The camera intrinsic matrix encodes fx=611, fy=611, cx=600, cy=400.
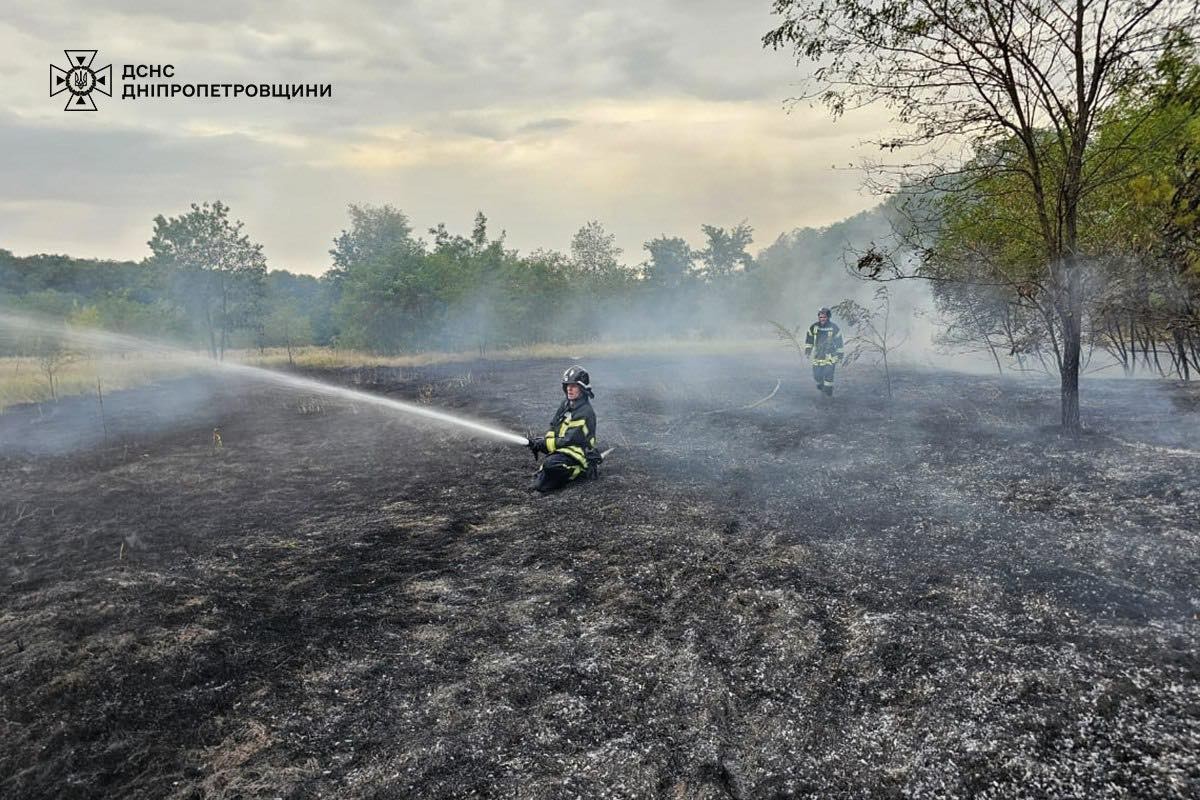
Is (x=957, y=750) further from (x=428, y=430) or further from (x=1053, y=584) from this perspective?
(x=428, y=430)

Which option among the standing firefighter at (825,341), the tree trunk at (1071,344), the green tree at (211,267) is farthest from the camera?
the green tree at (211,267)

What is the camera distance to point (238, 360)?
35.6 m

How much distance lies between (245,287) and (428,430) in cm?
2247

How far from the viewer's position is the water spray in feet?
52.9

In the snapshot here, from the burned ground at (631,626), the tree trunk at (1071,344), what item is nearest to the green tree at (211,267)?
the burned ground at (631,626)

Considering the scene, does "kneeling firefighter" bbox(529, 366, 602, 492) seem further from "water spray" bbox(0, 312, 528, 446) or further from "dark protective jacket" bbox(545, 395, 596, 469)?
"water spray" bbox(0, 312, 528, 446)

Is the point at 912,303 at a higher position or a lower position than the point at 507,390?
higher

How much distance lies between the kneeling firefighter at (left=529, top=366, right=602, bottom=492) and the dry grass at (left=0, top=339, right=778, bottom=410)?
64.5 feet

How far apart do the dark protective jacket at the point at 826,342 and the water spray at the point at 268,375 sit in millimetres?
7678

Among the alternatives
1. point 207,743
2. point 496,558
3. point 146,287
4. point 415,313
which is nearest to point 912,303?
point 415,313

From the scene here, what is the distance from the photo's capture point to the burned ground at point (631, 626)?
386 cm

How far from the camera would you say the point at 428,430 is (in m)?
15.9

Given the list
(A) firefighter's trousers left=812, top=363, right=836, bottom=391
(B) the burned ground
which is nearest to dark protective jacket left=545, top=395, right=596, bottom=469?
(B) the burned ground

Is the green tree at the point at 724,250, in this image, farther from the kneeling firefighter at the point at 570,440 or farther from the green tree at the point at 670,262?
the kneeling firefighter at the point at 570,440
